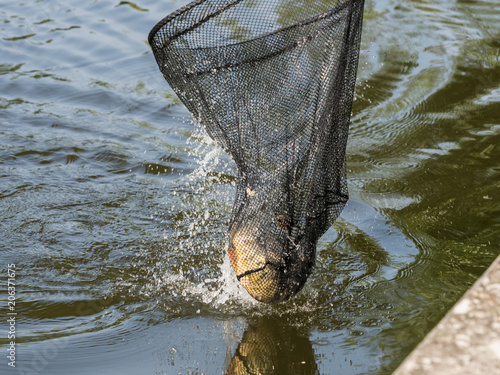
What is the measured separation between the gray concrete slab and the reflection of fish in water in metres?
1.75

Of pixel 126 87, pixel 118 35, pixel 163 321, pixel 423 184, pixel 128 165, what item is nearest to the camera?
pixel 163 321

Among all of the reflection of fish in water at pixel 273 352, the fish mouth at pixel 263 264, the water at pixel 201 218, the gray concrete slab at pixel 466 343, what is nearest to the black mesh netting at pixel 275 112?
the fish mouth at pixel 263 264

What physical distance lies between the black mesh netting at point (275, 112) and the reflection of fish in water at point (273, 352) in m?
0.24

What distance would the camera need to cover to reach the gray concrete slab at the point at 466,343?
192 cm

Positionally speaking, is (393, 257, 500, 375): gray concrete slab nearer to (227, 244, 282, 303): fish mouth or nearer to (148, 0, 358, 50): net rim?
(227, 244, 282, 303): fish mouth

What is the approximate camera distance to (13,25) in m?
9.73

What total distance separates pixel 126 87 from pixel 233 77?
4.35 m

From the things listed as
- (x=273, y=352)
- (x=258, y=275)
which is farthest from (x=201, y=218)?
(x=273, y=352)

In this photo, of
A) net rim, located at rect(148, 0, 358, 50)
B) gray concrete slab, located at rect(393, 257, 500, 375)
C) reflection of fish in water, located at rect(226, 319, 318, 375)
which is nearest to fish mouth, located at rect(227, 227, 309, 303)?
reflection of fish in water, located at rect(226, 319, 318, 375)

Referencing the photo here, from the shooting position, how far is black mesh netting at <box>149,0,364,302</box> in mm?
3758

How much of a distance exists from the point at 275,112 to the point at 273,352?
1.41 metres

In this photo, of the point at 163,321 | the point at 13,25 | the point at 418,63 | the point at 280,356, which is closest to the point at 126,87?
the point at 13,25

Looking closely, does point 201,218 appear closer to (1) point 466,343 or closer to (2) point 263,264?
(2) point 263,264

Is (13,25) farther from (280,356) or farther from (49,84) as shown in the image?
(280,356)
